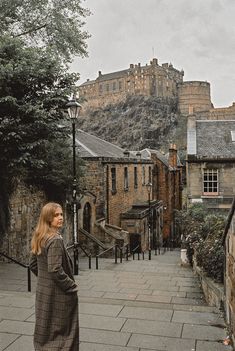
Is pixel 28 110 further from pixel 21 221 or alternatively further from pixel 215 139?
pixel 215 139

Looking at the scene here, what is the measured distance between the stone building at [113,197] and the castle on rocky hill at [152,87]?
67741 mm

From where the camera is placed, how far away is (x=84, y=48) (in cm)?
2041

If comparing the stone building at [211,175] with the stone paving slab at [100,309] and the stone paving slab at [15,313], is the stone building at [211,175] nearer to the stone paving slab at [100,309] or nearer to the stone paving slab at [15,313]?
the stone paving slab at [100,309]

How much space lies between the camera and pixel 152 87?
96.9 metres

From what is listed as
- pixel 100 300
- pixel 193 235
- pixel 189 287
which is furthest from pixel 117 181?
pixel 100 300

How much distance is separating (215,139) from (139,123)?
61.3 metres

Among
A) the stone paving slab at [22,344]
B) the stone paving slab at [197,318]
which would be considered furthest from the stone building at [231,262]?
the stone paving slab at [22,344]

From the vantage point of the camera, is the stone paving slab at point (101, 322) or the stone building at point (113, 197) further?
the stone building at point (113, 197)

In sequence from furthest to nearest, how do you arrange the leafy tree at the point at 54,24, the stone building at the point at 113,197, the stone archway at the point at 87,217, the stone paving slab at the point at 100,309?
the stone building at the point at 113,197
the stone archway at the point at 87,217
the leafy tree at the point at 54,24
the stone paving slab at the point at 100,309

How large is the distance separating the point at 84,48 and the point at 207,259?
49.4ft

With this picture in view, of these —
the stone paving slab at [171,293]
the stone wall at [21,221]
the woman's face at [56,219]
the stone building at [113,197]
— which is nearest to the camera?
the woman's face at [56,219]

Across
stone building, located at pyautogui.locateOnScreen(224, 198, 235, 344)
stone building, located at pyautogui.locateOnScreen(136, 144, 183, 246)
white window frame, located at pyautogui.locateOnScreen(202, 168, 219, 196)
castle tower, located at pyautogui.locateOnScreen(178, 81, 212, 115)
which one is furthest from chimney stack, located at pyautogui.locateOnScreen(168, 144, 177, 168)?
castle tower, located at pyautogui.locateOnScreen(178, 81, 212, 115)

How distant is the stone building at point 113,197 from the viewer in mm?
23486

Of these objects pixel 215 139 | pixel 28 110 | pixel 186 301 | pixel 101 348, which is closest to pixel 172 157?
pixel 215 139
